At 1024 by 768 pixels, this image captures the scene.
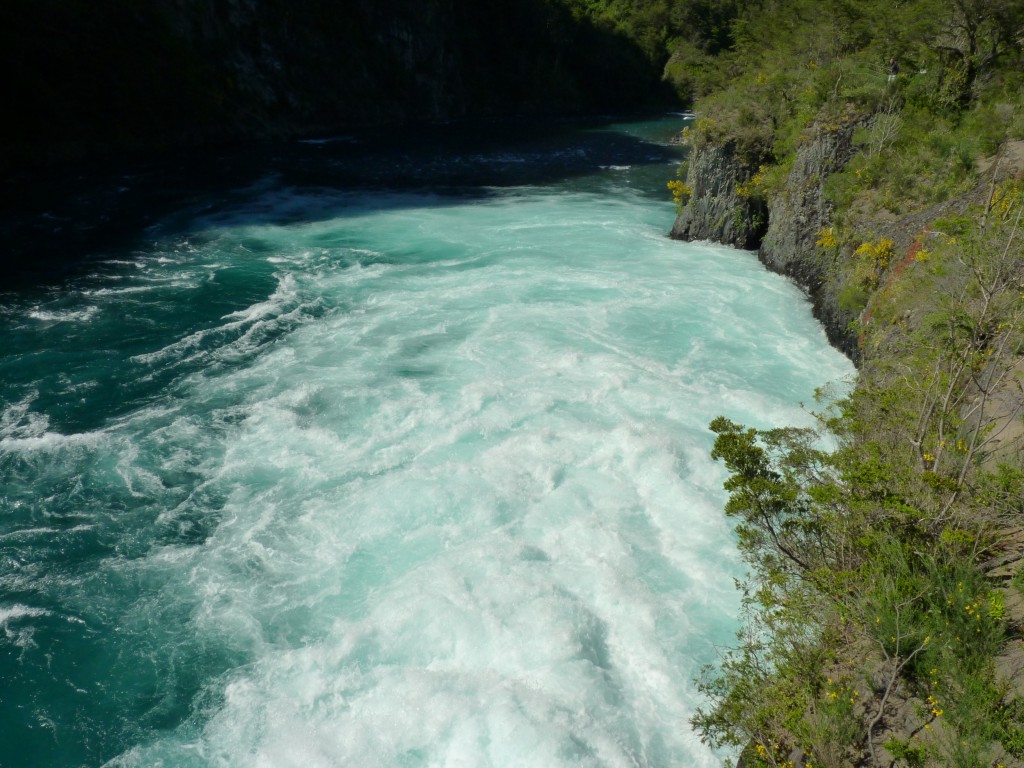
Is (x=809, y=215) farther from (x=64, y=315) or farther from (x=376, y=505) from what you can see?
(x=64, y=315)

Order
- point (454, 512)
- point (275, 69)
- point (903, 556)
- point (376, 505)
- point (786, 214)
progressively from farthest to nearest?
point (275, 69) < point (786, 214) < point (376, 505) < point (454, 512) < point (903, 556)

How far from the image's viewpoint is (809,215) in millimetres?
17453

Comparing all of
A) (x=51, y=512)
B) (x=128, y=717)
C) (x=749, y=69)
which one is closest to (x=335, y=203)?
(x=749, y=69)


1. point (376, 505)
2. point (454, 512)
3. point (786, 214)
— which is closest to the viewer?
point (454, 512)

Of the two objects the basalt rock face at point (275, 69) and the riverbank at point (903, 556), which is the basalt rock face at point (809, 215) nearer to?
the riverbank at point (903, 556)

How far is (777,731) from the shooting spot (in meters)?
5.49

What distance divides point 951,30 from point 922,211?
7240mm

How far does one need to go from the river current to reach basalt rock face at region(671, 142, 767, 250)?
153 cm

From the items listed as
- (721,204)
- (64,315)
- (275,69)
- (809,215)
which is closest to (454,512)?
(64,315)

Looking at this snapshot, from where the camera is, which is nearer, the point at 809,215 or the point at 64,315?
the point at 64,315

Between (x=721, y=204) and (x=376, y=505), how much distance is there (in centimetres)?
1539

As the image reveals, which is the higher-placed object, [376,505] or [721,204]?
[721,204]

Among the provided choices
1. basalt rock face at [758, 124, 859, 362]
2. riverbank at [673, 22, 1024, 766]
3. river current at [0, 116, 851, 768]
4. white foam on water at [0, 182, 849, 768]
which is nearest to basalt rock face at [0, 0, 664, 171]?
river current at [0, 116, 851, 768]

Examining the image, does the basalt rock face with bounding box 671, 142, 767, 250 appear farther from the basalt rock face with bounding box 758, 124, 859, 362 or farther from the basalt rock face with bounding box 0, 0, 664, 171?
the basalt rock face with bounding box 0, 0, 664, 171
